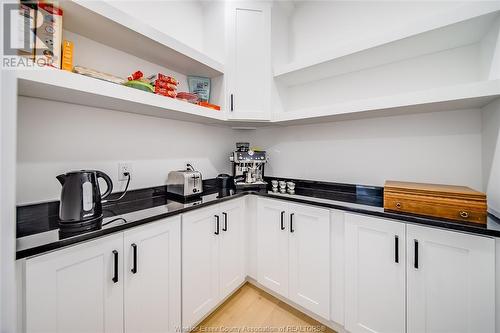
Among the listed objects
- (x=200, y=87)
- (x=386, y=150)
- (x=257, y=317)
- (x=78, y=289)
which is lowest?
(x=257, y=317)

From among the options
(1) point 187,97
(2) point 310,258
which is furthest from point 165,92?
(2) point 310,258

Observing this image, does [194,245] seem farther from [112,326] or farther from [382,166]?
[382,166]

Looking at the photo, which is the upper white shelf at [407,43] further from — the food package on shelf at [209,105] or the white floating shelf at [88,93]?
the white floating shelf at [88,93]

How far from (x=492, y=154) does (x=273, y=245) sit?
1.44 metres

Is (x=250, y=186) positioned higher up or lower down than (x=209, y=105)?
lower down

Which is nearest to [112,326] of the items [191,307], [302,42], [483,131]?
[191,307]

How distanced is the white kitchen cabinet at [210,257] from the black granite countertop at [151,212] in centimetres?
12

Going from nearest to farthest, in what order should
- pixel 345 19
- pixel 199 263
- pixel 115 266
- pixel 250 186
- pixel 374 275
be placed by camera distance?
pixel 115 266 < pixel 374 275 < pixel 199 263 < pixel 345 19 < pixel 250 186

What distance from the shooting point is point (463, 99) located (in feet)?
3.36

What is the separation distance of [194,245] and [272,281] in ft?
2.55

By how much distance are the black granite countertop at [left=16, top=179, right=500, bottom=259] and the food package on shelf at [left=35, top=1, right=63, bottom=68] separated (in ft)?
2.34

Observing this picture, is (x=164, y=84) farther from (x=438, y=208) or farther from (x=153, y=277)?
(x=438, y=208)

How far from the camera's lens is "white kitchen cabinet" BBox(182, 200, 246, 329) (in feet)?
4.15

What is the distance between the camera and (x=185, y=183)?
1433 mm
